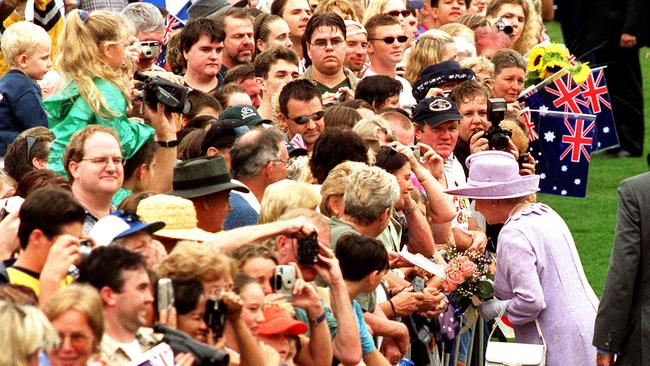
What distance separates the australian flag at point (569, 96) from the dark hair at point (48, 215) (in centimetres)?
853

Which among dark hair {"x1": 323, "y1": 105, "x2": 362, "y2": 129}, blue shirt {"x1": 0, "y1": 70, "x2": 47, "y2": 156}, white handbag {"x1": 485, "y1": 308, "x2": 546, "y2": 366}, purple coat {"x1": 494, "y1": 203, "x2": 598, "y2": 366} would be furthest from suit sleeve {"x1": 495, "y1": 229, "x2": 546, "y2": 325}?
blue shirt {"x1": 0, "y1": 70, "x2": 47, "y2": 156}

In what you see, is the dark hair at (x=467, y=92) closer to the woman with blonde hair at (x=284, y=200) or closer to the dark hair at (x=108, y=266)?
the woman with blonde hair at (x=284, y=200)

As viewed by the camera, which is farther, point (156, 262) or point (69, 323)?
point (156, 262)

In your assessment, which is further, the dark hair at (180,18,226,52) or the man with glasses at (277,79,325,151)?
the dark hair at (180,18,226,52)

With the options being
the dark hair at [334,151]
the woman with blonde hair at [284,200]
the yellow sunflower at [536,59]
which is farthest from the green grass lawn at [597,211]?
the woman with blonde hair at [284,200]

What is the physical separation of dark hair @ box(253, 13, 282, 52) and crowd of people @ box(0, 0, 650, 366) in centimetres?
2

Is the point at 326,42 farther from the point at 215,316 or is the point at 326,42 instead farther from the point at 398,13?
the point at 215,316

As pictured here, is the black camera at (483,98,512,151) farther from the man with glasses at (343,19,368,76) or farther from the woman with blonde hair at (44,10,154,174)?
the woman with blonde hair at (44,10,154,174)

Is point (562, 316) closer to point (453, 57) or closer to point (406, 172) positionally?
point (406, 172)

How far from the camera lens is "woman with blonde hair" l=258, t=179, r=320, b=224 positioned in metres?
8.14

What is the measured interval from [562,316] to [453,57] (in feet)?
17.7

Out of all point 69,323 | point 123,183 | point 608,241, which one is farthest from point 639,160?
point 69,323

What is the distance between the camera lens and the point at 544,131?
14914mm

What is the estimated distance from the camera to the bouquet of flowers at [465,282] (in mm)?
10312
